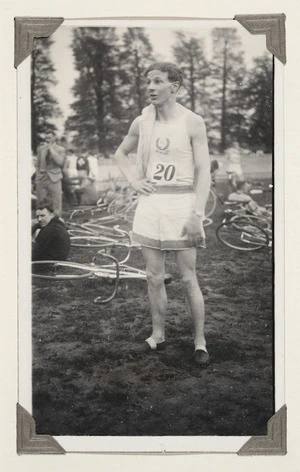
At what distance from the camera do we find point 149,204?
3035mm

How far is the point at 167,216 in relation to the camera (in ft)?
9.90

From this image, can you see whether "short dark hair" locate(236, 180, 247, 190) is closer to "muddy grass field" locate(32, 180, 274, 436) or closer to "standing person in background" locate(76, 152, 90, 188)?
"muddy grass field" locate(32, 180, 274, 436)

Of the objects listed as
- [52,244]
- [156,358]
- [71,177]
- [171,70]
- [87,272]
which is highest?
[171,70]

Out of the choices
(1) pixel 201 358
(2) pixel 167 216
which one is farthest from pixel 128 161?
(1) pixel 201 358

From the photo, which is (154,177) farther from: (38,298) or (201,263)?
(38,298)

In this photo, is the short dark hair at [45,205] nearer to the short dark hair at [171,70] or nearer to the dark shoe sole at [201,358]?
the short dark hair at [171,70]

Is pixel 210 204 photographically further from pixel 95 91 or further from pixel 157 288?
pixel 95 91

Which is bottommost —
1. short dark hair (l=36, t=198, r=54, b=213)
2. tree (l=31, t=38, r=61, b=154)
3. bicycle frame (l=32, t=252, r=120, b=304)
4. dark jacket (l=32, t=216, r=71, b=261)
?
bicycle frame (l=32, t=252, r=120, b=304)

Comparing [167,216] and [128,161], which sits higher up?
[128,161]

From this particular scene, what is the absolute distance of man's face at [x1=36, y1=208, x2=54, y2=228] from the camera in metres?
3.05

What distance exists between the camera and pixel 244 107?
306cm

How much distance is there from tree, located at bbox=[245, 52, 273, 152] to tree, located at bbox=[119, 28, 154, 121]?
610 millimetres

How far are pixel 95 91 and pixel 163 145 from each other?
508 mm

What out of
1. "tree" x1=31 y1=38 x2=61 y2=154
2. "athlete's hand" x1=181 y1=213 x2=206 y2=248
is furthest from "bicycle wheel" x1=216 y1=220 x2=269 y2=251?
"tree" x1=31 y1=38 x2=61 y2=154
